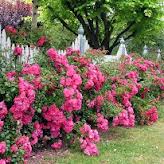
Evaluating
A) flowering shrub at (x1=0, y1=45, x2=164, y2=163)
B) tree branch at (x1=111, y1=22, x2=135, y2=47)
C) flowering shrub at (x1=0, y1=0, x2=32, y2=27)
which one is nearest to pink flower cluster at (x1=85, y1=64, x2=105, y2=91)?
flowering shrub at (x1=0, y1=45, x2=164, y2=163)

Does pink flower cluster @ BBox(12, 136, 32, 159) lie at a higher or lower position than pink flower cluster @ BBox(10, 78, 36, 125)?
lower

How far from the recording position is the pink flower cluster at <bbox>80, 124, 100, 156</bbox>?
6148mm

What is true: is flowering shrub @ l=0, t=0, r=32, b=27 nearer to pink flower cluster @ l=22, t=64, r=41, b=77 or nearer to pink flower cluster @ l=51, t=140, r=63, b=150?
pink flower cluster @ l=22, t=64, r=41, b=77

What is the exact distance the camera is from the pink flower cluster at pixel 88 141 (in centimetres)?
615

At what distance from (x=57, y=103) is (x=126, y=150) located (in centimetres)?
131

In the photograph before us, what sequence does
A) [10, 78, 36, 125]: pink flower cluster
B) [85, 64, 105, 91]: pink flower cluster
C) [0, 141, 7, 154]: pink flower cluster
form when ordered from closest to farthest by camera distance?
[0, 141, 7, 154]: pink flower cluster < [10, 78, 36, 125]: pink flower cluster < [85, 64, 105, 91]: pink flower cluster

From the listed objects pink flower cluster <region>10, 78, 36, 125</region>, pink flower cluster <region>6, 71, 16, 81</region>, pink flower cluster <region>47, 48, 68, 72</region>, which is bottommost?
pink flower cluster <region>10, 78, 36, 125</region>

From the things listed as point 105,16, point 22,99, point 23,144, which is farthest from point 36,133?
point 105,16

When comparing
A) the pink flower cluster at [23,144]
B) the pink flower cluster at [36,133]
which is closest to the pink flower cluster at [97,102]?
the pink flower cluster at [36,133]

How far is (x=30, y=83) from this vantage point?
18.8 ft

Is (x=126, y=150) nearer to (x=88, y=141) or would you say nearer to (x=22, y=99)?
(x=88, y=141)

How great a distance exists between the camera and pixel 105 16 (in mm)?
16891

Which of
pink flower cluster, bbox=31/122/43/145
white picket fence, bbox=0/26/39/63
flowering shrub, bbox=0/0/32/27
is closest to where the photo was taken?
pink flower cluster, bbox=31/122/43/145

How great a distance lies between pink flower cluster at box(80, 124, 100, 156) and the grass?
3.9 inches
